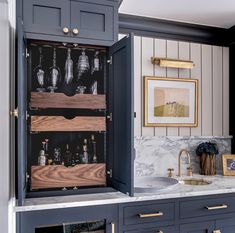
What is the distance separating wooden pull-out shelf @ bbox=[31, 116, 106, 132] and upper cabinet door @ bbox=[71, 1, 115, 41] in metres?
0.64

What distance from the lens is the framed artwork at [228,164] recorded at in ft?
9.98

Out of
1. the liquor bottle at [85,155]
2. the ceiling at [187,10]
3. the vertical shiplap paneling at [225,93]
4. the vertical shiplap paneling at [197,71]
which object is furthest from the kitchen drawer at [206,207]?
the ceiling at [187,10]

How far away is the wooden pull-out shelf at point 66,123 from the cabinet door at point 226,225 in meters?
1.23

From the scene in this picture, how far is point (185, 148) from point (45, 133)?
1566mm

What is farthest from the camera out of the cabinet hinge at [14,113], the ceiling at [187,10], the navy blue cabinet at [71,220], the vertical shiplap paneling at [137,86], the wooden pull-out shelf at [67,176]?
the vertical shiplap paneling at [137,86]

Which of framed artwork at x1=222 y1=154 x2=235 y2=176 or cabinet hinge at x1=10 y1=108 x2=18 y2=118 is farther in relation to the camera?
framed artwork at x1=222 y1=154 x2=235 y2=176

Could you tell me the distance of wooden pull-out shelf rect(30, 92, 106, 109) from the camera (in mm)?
2188

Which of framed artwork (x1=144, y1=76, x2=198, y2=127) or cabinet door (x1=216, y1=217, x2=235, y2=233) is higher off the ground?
framed artwork (x1=144, y1=76, x2=198, y2=127)

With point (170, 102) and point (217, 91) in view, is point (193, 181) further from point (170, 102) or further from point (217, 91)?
point (217, 91)

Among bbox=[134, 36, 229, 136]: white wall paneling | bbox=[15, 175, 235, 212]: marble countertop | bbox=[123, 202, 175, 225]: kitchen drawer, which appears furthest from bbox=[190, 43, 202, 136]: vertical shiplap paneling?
bbox=[123, 202, 175, 225]: kitchen drawer

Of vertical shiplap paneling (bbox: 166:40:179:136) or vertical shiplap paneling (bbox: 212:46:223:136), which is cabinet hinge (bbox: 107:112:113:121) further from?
vertical shiplap paneling (bbox: 212:46:223:136)

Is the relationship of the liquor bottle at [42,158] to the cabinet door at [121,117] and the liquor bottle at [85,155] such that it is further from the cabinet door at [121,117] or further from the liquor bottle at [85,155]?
the cabinet door at [121,117]

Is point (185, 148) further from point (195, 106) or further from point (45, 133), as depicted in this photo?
point (45, 133)
